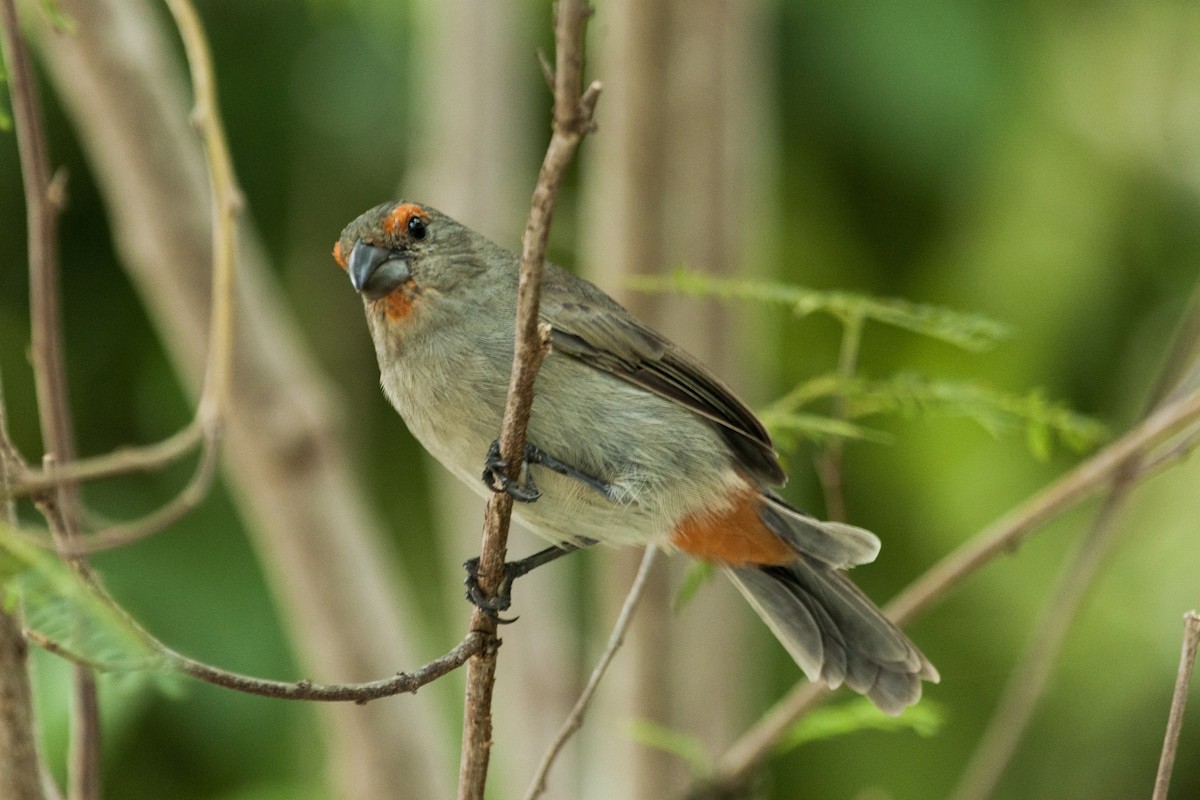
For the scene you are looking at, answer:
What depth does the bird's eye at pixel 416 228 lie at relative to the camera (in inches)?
113

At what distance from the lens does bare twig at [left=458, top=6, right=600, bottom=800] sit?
4.48ft

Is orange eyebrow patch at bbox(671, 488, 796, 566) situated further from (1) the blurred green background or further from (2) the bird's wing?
(1) the blurred green background

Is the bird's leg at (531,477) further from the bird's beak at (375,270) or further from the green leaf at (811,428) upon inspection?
the bird's beak at (375,270)

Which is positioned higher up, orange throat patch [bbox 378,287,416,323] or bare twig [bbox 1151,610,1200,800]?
orange throat patch [bbox 378,287,416,323]

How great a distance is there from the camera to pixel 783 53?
5.25m

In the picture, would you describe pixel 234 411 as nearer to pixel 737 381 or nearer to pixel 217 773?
pixel 737 381

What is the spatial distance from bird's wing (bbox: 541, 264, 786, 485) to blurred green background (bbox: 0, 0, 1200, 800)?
Result: 5.54ft

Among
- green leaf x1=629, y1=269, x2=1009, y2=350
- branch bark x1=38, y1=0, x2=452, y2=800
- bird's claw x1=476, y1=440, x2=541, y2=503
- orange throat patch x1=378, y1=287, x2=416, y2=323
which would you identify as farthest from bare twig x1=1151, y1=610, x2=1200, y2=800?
branch bark x1=38, y1=0, x2=452, y2=800

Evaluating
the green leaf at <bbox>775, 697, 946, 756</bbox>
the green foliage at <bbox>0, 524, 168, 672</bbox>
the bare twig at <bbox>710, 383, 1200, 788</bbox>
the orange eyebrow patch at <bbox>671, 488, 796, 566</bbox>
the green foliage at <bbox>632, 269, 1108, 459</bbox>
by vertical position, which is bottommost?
the green leaf at <bbox>775, 697, 946, 756</bbox>

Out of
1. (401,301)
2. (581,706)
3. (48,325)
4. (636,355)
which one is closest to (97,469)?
(48,325)

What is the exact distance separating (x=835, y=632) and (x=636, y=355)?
754mm

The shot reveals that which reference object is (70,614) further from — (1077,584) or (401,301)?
(1077,584)

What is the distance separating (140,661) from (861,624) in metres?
2.06

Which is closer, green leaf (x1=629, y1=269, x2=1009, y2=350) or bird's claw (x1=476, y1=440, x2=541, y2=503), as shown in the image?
bird's claw (x1=476, y1=440, x2=541, y2=503)
